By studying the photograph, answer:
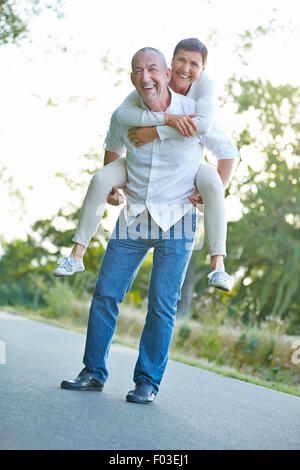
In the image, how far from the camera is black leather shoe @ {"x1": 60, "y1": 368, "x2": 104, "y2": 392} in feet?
15.8

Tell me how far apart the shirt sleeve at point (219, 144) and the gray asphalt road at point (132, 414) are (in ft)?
5.86

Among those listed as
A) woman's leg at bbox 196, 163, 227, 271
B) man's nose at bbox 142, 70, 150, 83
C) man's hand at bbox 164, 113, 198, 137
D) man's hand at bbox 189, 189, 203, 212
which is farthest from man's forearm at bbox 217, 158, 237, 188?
man's nose at bbox 142, 70, 150, 83

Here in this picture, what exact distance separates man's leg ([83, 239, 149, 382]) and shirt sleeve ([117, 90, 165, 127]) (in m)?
0.83

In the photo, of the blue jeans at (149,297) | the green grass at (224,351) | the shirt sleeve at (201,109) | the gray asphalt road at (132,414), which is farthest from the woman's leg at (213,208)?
the green grass at (224,351)

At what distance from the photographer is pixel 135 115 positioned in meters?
4.82

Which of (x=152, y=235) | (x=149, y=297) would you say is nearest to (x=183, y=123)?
(x=152, y=235)

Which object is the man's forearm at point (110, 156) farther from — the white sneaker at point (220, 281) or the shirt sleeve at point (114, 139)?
the white sneaker at point (220, 281)

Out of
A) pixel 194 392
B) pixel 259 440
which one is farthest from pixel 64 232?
pixel 259 440

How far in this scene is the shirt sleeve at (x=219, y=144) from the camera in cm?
498

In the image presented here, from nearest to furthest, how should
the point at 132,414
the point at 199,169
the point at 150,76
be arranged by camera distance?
the point at 132,414
the point at 150,76
the point at 199,169

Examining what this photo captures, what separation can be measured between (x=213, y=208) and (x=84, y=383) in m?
1.50

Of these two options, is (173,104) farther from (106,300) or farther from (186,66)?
(106,300)

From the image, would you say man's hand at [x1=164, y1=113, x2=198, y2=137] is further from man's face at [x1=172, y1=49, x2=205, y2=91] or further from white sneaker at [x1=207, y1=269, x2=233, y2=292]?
white sneaker at [x1=207, y1=269, x2=233, y2=292]

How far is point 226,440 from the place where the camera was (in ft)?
12.1
